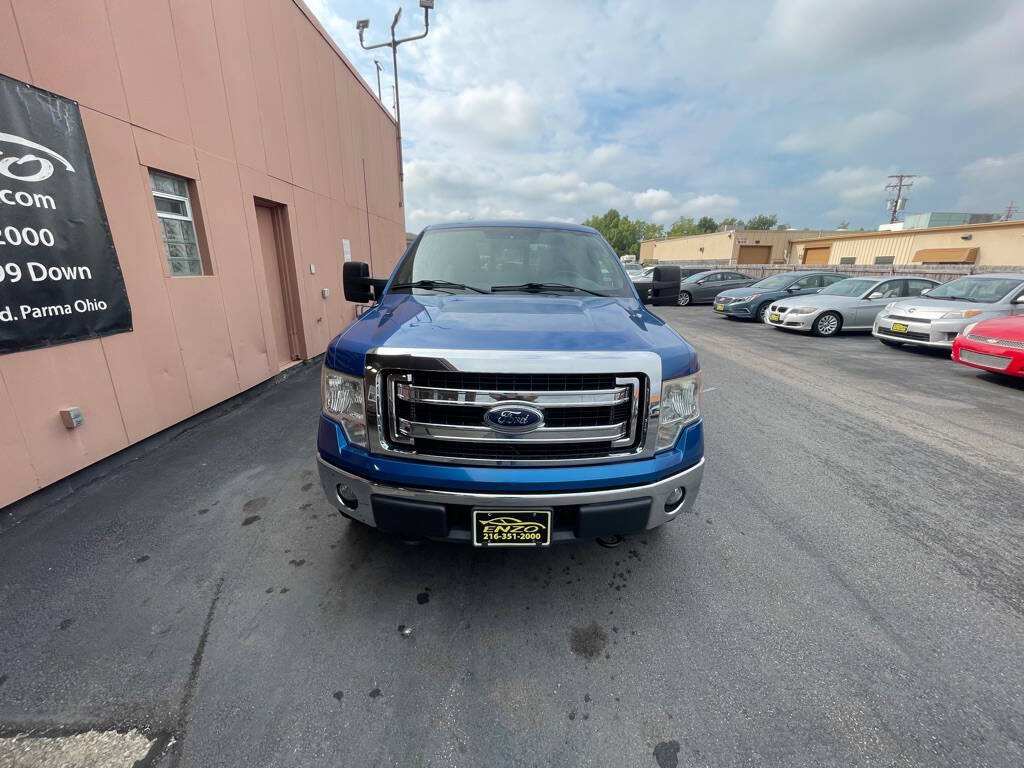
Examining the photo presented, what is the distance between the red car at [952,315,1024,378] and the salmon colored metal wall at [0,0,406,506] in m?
9.47

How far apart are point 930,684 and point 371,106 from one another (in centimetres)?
1253

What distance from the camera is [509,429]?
1775 millimetres

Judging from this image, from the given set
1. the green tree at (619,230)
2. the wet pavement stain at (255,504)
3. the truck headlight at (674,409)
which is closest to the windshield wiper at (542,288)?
the truck headlight at (674,409)

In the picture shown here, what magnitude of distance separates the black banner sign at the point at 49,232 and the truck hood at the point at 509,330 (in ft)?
8.13

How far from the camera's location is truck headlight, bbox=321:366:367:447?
189 centimetres

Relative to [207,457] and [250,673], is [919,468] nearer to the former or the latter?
[250,673]

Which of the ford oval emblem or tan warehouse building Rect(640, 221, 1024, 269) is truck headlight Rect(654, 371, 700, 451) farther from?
tan warehouse building Rect(640, 221, 1024, 269)

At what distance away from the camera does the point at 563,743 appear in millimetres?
1502

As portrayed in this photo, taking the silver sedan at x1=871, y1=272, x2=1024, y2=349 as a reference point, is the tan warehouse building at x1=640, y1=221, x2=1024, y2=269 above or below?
above

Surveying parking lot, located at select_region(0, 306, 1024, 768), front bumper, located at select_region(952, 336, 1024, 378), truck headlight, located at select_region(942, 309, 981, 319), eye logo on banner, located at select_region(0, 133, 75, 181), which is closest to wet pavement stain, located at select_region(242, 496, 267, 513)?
parking lot, located at select_region(0, 306, 1024, 768)

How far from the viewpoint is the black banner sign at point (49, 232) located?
108 inches

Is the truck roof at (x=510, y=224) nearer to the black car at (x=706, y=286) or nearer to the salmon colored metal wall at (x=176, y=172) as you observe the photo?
the salmon colored metal wall at (x=176, y=172)

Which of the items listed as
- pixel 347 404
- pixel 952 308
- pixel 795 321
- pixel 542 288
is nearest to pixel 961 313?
pixel 952 308

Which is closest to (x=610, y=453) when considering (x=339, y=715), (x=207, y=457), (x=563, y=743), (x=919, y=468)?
(x=563, y=743)
